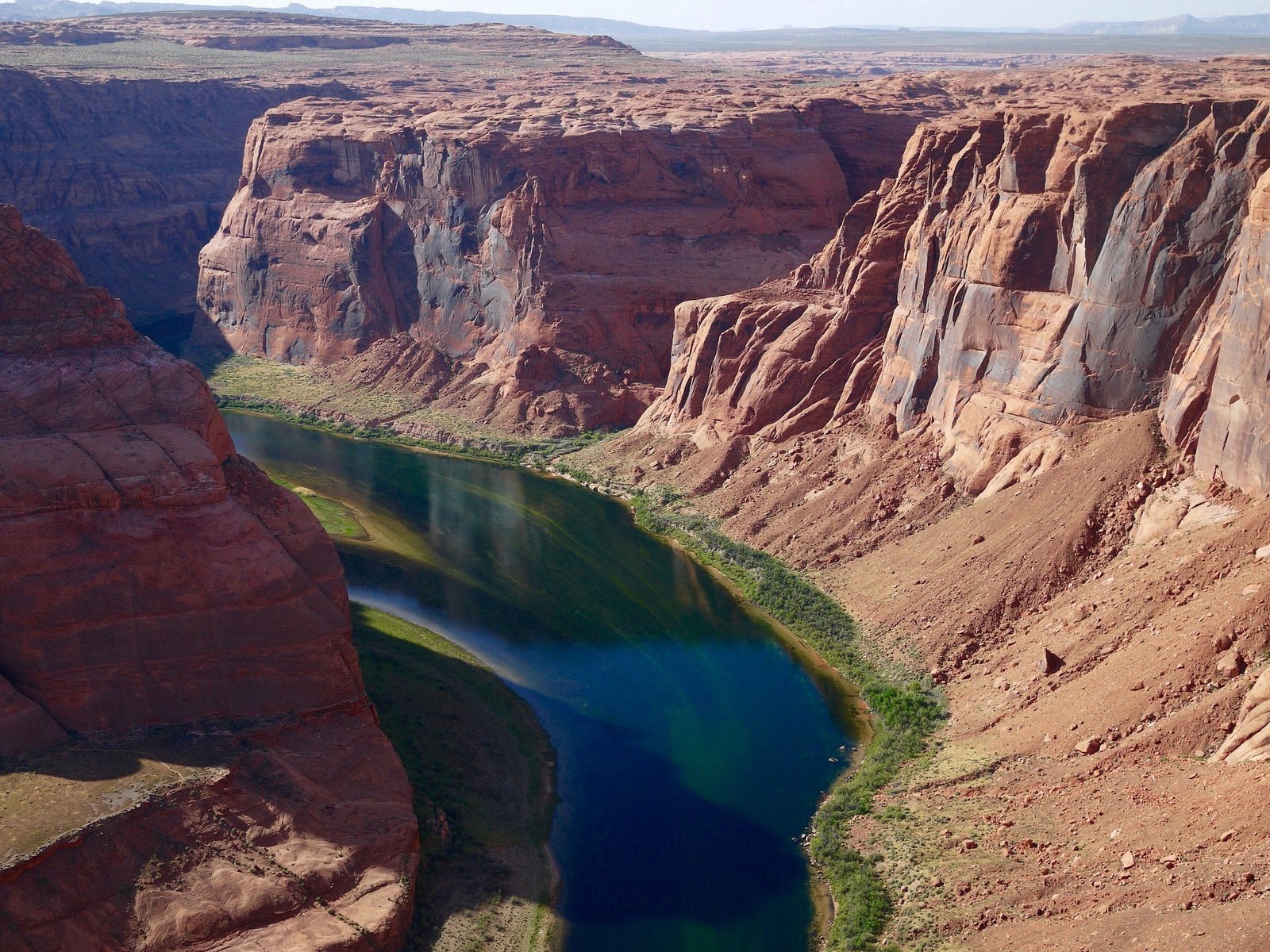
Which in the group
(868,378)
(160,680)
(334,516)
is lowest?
(334,516)

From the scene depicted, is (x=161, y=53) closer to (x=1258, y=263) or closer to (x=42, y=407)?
(x=42, y=407)

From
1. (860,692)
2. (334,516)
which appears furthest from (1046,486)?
(334,516)

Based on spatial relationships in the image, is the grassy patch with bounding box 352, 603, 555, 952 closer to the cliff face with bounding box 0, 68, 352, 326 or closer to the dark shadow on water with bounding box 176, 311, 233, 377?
the dark shadow on water with bounding box 176, 311, 233, 377

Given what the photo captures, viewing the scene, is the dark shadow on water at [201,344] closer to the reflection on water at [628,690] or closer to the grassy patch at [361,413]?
the grassy patch at [361,413]

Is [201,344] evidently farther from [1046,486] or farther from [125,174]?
[1046,486]

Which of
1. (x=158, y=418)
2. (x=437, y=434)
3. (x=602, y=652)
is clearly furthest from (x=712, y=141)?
(x=158, y=418)

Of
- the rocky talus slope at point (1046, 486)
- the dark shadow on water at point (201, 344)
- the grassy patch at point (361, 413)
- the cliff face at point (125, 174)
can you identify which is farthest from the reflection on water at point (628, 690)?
the cliff face at point (125, 174)
